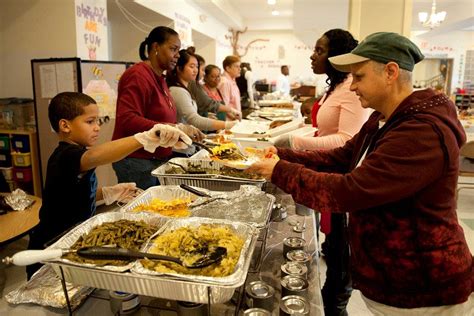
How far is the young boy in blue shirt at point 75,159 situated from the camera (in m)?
1.28

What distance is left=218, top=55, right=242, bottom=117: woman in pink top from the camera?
14.6 ft

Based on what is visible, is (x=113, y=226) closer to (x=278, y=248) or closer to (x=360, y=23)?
(x=278, y=248)

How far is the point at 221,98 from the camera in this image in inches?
168

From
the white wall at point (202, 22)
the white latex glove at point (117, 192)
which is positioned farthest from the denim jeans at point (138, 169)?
the white wall at point (202, 22)

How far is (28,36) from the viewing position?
3.54 m

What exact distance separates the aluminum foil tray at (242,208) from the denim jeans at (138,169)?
75 centimetres

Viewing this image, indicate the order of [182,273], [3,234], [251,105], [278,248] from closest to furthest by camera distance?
[182,273], [278,248], [3,234], [251,105]

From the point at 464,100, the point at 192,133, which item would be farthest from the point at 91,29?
the point at 464,100

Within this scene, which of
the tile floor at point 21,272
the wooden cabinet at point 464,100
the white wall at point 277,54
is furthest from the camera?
the white wall at point 277,54

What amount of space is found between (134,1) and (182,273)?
4276 millimetres

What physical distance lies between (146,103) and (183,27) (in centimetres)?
474

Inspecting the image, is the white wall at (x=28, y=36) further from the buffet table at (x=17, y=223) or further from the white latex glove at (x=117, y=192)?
the white latex glove at (x=117, y=192)

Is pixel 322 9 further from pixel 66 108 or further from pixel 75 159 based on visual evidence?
pixel 75 159

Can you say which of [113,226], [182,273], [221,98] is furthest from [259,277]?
[221,98]
